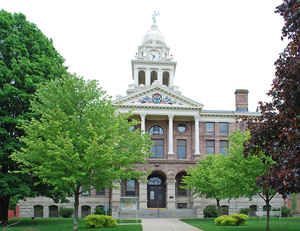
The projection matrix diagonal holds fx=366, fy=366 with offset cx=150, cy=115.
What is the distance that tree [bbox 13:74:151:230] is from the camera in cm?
1906

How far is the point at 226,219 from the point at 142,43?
39465 mm

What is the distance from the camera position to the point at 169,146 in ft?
163

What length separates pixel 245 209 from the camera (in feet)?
152

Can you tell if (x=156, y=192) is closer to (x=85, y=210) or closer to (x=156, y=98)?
(x=85, y=210)

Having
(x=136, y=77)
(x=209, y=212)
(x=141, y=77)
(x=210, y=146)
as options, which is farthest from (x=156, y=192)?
(x=141, y=77)

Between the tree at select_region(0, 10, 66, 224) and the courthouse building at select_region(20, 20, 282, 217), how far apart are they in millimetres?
20524

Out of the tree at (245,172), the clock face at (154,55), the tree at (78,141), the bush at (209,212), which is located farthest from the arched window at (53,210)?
the tree at (245,172)

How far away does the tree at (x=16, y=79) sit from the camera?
83.5 feet

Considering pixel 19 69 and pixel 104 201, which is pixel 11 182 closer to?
pixel 19 69

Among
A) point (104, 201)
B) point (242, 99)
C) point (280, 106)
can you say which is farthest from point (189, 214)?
point (280, 106)

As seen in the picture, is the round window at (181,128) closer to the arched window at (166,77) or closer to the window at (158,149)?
the window at (158,149)

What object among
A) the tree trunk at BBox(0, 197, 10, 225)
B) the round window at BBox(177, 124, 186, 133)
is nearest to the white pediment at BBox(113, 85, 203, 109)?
the round window at BBox(177, 124, 186, 133)

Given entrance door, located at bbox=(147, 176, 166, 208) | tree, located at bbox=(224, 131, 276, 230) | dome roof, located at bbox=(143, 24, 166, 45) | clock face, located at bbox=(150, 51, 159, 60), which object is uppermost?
dome roof, located at bbox=(143, 24, 166, 45)

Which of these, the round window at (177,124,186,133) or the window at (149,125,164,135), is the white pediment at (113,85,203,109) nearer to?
the round window at (177,124,186,133)
